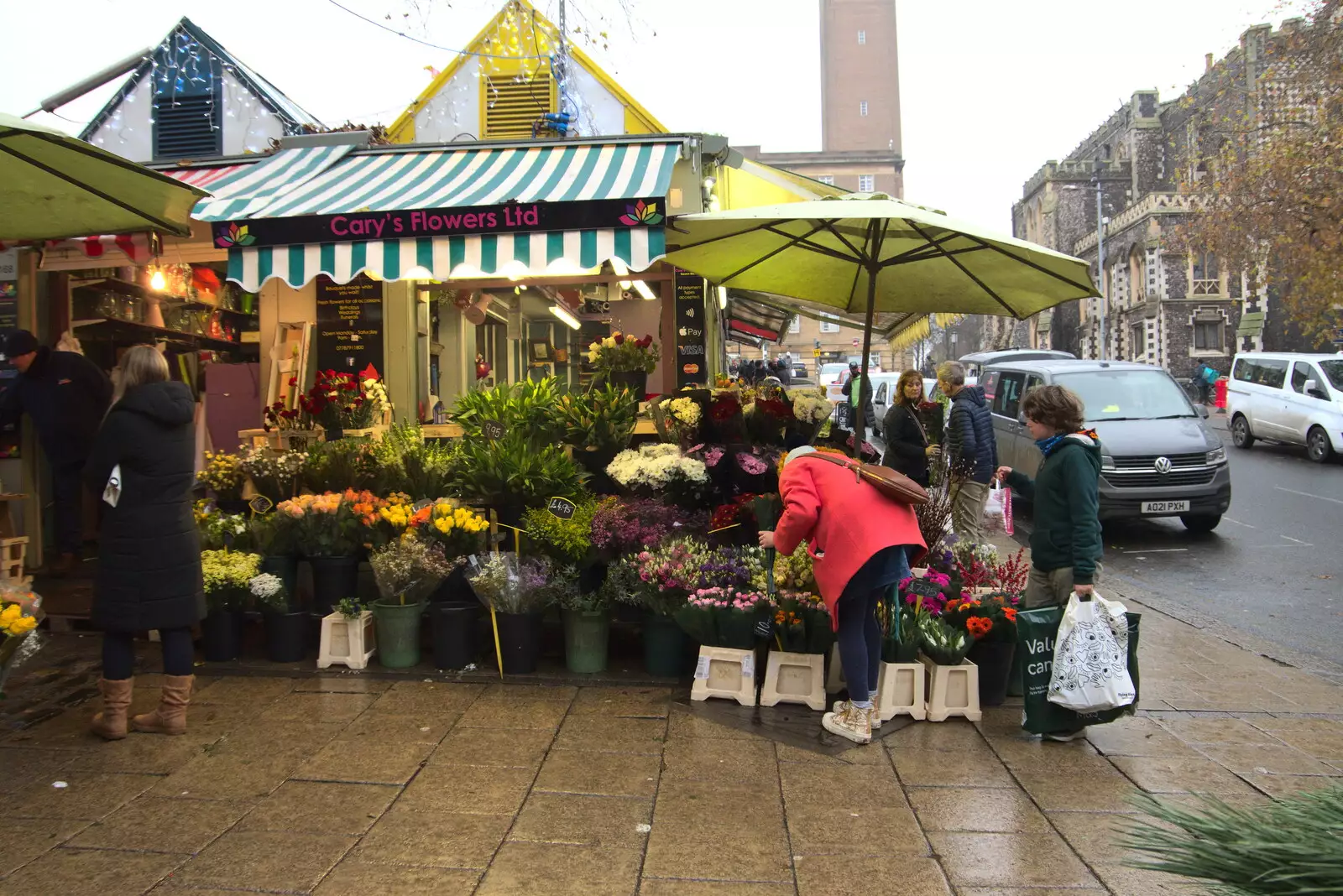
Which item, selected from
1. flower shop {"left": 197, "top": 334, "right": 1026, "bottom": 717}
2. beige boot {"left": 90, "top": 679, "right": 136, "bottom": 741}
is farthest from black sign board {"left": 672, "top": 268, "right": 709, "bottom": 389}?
beige boot {"left": 90, "top": 679, "right": 136, "bottom": 741}

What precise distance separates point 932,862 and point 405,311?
24.3 feet

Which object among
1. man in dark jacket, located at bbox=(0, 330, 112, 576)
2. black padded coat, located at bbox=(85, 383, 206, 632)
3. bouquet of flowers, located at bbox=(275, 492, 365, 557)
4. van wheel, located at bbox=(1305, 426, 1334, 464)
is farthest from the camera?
van wheel, located at bbox=(1305, 426, 1334, 464)

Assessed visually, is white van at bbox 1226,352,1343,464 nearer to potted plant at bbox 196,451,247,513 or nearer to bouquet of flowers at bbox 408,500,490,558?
bouquet of flowers at bbox 408,500,490,558

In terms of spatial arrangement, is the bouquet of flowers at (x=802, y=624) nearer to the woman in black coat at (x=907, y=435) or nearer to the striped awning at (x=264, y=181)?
the woman in black coat at (x=907, y=435)

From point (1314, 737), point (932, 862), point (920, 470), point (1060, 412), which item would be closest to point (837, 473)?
point (1060, 412)

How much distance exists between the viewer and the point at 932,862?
11.6 feet

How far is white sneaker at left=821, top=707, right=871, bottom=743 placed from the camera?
4734 mm

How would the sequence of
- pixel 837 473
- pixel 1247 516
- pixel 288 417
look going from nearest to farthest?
pixel 837 473 → pixel 288 417 → pixel 1247 516

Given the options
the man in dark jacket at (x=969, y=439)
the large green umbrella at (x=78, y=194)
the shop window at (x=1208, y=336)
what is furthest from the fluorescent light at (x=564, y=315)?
the shop window at (x=1208, y=336)

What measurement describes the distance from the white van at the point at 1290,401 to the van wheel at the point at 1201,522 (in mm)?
7792

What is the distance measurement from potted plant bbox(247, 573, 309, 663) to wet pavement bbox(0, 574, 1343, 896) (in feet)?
1.00

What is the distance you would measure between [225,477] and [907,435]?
565cm

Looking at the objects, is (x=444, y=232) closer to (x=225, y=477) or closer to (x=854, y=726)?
(x=225, y=477)

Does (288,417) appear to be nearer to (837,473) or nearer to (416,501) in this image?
(416,501)
